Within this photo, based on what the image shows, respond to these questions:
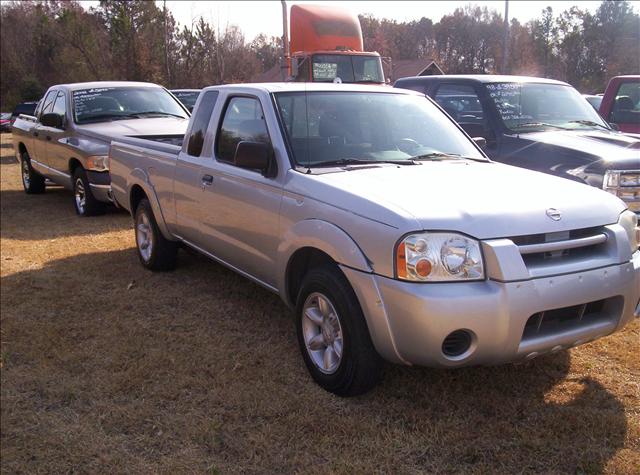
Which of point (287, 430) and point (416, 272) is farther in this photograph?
point (287, 430)

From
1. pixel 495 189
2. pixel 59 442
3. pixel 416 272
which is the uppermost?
pixel 495 189

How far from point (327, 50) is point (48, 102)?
7581 mm

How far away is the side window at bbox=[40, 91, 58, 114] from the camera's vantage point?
34.9 feet

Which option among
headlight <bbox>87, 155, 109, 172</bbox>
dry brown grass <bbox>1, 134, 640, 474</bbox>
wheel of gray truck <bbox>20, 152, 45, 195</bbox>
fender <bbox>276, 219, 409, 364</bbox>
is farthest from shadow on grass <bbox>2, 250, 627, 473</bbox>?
wheel of gray truck <bbox>20, 152, 45, 195</bbox>

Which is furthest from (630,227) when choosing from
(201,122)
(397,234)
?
(201,122)

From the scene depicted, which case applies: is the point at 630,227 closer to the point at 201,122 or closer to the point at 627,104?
the point at 201,122

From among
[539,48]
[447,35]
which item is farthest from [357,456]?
[447,35]

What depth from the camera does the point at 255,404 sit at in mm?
3684

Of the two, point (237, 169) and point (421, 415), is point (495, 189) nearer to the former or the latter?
point (421, 415)

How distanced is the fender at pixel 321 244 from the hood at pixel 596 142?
125 inches

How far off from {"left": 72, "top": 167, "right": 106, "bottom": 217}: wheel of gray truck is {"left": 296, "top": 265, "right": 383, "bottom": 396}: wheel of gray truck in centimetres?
614

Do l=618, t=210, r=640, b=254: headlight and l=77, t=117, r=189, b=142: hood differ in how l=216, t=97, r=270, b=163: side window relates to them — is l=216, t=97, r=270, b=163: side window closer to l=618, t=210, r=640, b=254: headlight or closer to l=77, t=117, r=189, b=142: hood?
l=618, t=210, r=640, b=254: headlight

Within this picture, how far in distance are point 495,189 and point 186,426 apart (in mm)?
2171

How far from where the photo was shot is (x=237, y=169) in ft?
15.2
